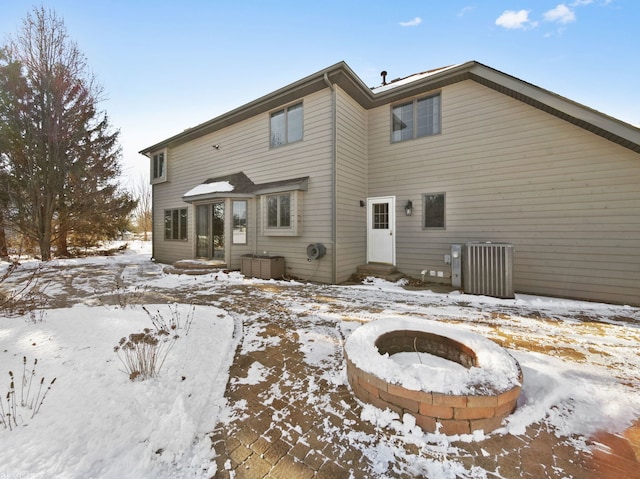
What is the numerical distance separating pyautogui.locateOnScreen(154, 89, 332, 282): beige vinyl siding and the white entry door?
175cm

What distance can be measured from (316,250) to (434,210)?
348 cm

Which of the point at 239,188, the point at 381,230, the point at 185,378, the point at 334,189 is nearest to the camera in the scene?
the point at 185,378

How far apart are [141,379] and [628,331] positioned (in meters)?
6.45

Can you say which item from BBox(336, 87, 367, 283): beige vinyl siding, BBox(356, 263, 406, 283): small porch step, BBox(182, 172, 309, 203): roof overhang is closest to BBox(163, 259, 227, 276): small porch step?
BBox(182, 172, 309, 203): roof overhang

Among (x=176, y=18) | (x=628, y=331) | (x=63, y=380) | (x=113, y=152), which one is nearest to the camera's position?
(x=63, y=380)

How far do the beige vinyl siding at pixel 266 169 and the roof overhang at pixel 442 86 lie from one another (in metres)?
0.40

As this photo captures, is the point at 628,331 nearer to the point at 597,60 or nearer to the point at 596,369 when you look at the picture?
the point at 596,369

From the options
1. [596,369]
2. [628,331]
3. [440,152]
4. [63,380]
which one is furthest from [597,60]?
[63,380]

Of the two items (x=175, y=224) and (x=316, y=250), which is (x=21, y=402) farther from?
(x=175, y=224)

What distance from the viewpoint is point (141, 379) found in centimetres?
240

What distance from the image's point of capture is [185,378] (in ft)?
8.14

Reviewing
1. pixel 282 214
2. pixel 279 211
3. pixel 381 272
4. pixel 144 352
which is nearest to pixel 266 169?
pixel 279 211

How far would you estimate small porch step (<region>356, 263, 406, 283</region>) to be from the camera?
23.5 ft

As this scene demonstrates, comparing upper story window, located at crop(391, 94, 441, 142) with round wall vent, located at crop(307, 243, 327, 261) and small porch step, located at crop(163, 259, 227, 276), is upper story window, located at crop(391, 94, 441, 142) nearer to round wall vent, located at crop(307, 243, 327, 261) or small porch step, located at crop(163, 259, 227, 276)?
round wall vent, located at crop(307, 243, 327, 261)
